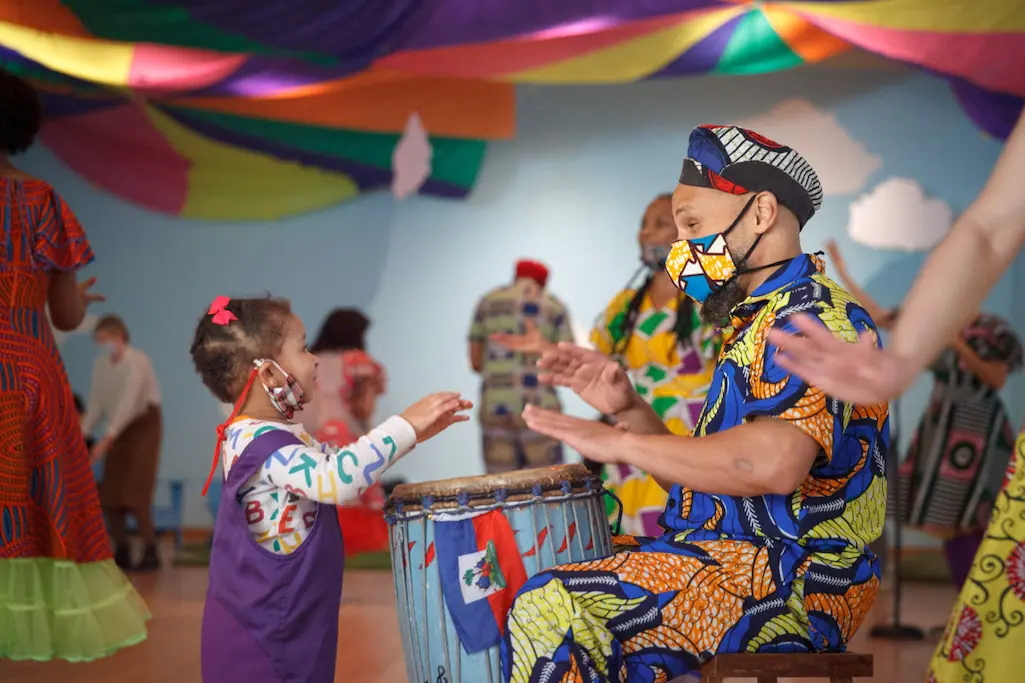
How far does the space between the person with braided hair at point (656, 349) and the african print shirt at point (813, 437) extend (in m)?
1.59

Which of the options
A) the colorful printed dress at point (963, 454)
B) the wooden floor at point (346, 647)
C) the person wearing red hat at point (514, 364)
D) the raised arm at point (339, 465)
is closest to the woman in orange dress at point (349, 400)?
the wooden floor at point (346, 647)

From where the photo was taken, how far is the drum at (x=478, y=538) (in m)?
2.14

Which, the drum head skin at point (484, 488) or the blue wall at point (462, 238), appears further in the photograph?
the blue wall at point (462, 238)

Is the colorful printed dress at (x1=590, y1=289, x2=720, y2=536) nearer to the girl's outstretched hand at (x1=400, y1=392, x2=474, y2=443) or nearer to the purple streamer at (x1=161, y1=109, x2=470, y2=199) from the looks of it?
the girl's outstretched hand at (x1=400, y1=392, x2=474, y2=443)

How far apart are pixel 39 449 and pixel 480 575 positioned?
171 centimetres

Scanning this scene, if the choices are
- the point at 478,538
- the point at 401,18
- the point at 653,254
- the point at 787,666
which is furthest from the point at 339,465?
the point at 401,18

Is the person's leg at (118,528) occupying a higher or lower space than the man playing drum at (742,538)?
lower

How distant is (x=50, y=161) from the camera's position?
8.79m

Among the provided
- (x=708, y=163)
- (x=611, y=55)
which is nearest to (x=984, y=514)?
(x=611, y=55)

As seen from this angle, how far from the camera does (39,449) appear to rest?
323cm

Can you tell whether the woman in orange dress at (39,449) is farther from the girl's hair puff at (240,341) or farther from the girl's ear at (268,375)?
the girl's ear at (268,375)

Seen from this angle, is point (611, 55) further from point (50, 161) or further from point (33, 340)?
point (50, 161)

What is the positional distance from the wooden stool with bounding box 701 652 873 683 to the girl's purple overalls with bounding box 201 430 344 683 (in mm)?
873

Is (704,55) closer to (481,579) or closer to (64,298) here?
(64,298)
